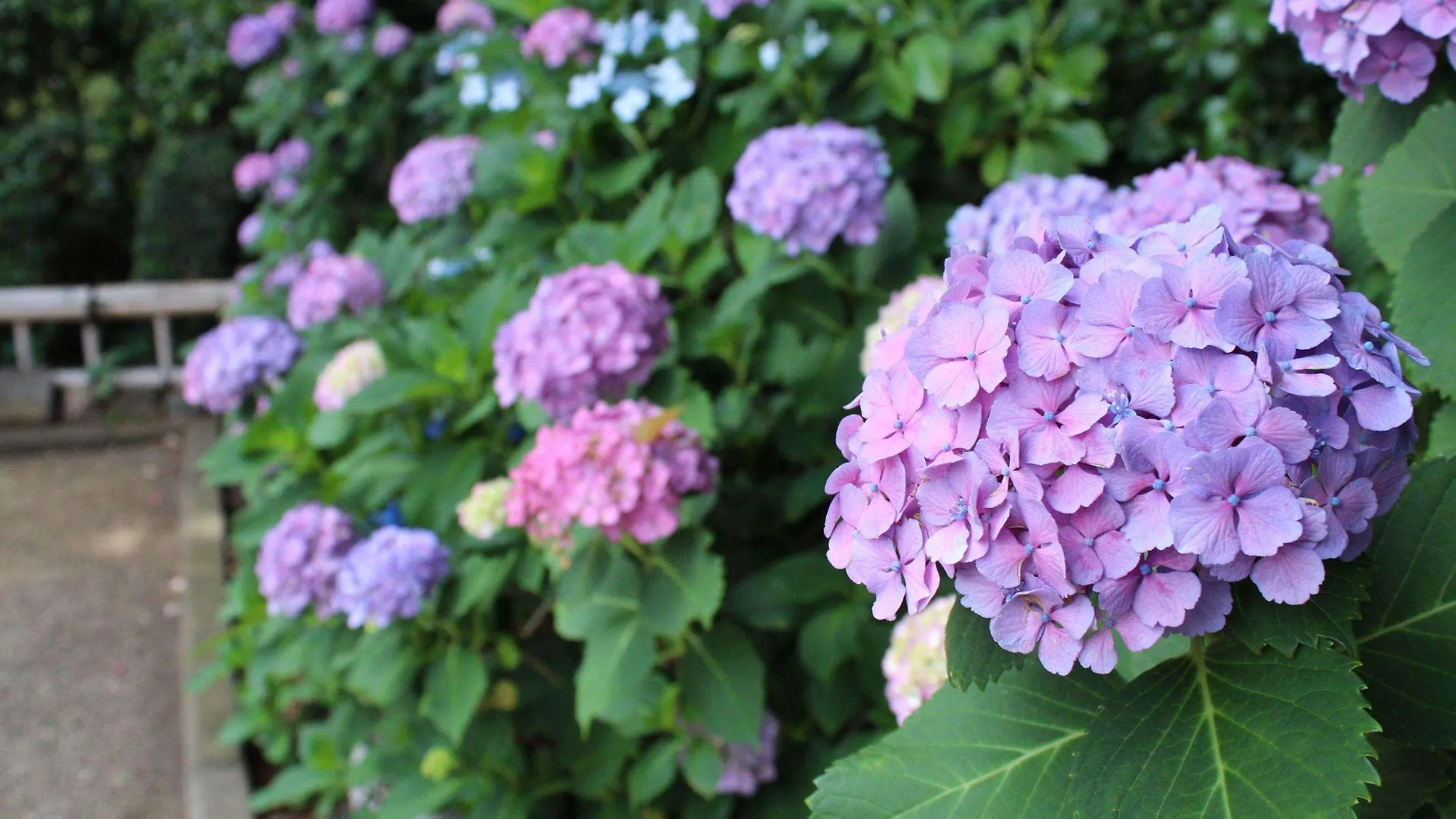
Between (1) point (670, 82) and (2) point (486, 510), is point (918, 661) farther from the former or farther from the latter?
(1) point (670, 82)

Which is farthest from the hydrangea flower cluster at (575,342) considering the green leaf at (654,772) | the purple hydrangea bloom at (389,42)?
the purple hydrangea bloom at (389,42)

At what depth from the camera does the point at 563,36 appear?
2701 mm

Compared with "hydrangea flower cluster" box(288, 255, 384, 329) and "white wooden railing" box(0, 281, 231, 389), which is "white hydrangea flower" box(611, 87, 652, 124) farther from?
"white wooden railing" box(0, 281, 231, 389)

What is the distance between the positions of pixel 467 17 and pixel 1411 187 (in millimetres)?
3391

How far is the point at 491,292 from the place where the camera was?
7.54 ft

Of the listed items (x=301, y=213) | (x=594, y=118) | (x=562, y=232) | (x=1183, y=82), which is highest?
(x=1183, y=82)

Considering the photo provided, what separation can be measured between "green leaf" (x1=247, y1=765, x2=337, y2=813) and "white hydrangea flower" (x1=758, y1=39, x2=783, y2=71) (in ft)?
6.31

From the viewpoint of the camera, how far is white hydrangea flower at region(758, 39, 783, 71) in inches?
98.8

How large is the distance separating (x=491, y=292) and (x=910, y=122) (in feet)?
3.71

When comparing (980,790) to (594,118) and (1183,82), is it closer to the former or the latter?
(594,118)

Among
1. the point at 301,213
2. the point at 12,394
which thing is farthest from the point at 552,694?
the point at 12,394

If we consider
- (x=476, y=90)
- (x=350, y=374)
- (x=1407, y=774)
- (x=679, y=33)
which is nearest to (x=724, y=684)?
(x=350, y=374)

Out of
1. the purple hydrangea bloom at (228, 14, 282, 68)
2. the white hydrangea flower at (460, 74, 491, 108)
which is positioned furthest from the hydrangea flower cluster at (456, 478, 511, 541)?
the purple hydrangea bloom at (228, 14, 282, 68)

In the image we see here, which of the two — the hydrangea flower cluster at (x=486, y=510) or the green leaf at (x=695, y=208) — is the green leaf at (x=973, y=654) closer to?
the hydrangea flower cluster at (x=486, y=510)
